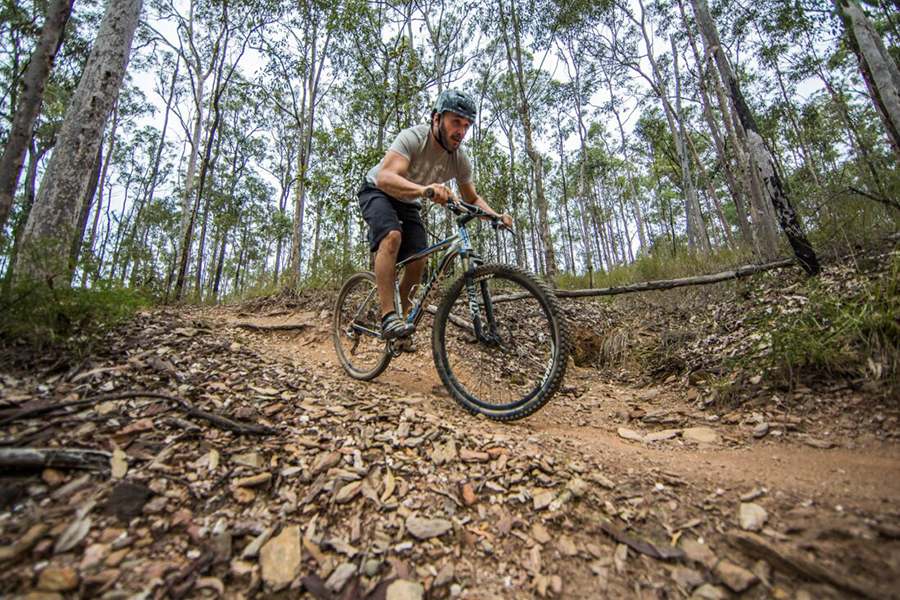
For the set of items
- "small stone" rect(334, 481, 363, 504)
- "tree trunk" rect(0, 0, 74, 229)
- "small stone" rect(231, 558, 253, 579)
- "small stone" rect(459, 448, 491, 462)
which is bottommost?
"small stone" rect(231, 558, 253, 579)

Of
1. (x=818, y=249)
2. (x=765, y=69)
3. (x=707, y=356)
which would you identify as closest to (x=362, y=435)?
(x=707, y=356)

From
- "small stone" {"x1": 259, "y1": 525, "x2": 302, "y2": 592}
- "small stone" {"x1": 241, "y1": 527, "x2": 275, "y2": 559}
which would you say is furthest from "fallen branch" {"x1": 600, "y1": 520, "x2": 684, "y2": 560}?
"small stone" {"x1": 241, "y1": 527, "x2": 275, "y2": 559}

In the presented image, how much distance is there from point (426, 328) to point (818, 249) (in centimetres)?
407

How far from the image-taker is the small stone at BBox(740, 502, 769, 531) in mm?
1172

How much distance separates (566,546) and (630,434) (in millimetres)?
1251

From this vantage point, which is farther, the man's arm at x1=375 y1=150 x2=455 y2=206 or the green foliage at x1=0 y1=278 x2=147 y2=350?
the man's arm at x1=375 y1=150 x2=455 y2=206

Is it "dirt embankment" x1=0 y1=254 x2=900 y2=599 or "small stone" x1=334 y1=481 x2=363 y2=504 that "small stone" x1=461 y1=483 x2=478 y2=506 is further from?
"small stone" x1=334 y1=481 x2=363 y2=504

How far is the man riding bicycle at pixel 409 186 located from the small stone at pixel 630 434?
1.53 m

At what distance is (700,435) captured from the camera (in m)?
2.11

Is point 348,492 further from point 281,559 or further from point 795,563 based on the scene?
point 795,563

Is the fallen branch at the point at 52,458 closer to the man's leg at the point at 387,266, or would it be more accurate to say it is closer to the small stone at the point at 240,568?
the small stone at the point at 240,568

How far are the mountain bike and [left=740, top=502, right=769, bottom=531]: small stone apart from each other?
926mm

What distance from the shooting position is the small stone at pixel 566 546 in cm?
120

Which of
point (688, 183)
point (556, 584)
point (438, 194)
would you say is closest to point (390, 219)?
point (438, 194)
